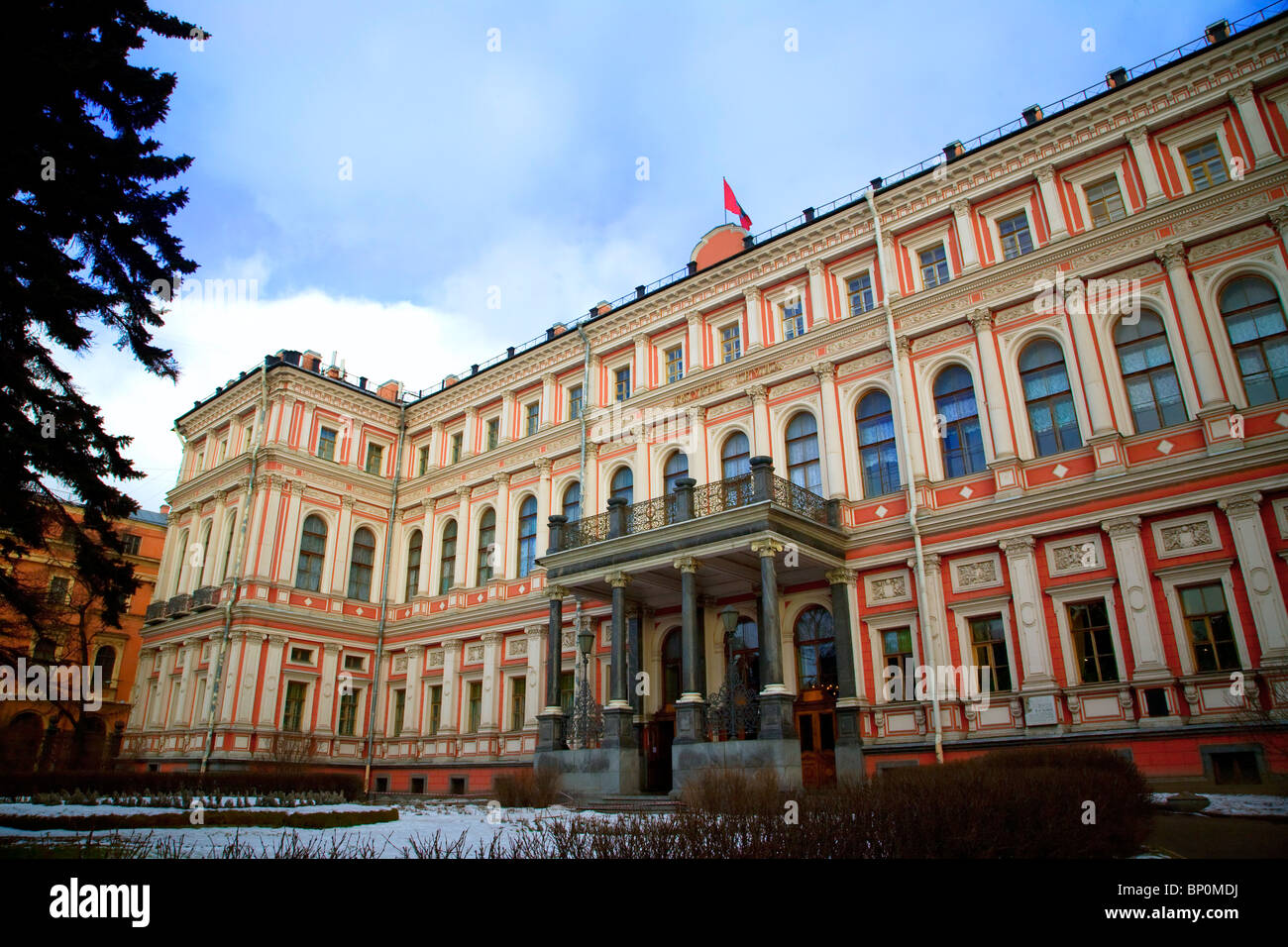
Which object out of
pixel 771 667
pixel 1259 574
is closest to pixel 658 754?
pixel 771 667

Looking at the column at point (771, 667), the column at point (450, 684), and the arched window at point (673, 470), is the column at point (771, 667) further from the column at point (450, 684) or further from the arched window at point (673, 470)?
the column at point (450, 684)

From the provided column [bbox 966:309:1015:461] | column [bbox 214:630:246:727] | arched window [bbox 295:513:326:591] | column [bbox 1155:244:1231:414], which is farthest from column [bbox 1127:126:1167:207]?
column [bbox 214:630:246:727]

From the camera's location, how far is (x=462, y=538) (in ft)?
99.5

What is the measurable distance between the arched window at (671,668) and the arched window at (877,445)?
700cm

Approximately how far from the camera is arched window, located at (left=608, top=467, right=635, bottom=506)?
2577 centimetres

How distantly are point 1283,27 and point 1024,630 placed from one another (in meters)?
13.6

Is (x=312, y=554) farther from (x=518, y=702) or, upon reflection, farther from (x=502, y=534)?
(x=518, y=702)

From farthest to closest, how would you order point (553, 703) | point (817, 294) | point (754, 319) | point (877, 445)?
point (754, 319)
point (817, 294)
point (553, 703)
point (877, 445)

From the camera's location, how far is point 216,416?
34781mm

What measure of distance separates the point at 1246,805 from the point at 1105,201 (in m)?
13.6

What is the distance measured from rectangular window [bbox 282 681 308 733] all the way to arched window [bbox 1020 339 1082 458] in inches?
1010

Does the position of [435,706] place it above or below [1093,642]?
below

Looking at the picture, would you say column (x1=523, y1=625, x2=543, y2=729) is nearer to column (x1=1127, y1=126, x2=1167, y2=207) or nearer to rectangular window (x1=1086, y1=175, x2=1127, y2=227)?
rectangular window (x1=1086, y1=175, x2=1127, y2=227)
